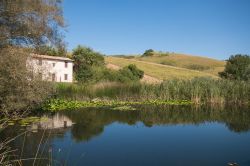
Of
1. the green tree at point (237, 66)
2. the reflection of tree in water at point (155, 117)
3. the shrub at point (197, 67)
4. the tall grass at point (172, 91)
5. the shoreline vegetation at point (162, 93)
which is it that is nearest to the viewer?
the reflection of tree in water at point (155, 117)

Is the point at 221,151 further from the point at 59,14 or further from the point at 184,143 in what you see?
Result: the point at 59,14

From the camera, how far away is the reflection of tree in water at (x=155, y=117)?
54.5 feet

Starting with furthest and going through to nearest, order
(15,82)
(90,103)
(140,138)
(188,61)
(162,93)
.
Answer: (188,61) → (162,93) → (90,103) → (15,82) → (140,138)

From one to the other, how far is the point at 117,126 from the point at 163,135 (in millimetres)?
3225

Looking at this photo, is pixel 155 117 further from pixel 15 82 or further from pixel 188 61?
pixel 188 61

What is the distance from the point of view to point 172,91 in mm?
29828

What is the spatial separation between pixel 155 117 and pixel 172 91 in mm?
9429

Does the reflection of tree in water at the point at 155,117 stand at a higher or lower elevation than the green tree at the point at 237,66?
lower

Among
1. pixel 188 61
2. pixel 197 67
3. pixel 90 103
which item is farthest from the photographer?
pixel 188 61

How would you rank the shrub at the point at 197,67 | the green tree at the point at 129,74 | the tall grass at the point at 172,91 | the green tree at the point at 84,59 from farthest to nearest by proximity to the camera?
the shrub at the point at 197,67
the green tree at the point at 84,59
the green tree at the point at 129,74
the tall grass at the point at 172,91

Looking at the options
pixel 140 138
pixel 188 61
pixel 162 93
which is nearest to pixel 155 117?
pixel 140 138

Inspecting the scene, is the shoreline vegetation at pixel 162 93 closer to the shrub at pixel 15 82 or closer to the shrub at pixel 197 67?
the shrub at pixel 15 82

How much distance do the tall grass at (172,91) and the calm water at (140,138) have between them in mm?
5499

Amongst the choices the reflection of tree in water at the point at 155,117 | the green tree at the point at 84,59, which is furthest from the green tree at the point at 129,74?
the reflection of tree in water at the point at 155,117
